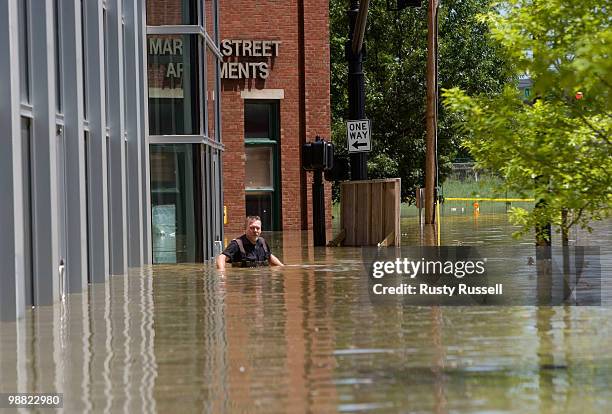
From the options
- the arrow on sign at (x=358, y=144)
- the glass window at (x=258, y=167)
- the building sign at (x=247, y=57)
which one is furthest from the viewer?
the glass window at (x=258, y=167)

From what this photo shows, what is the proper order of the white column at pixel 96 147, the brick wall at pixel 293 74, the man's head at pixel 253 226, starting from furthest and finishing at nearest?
the brick wall at pixel 293 74 < the white column at pixel 96 147 < the man's head at pixel 253 226

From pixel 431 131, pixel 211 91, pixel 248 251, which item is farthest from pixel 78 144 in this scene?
pixel 431 131

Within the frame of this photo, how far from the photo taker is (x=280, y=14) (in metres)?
45.4

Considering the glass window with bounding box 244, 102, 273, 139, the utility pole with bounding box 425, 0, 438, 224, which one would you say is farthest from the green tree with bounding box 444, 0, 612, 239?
the utility pole with bounding box 425, 0, 438, 224

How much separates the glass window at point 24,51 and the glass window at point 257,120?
28.2 m

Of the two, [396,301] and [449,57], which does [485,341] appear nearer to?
[396,301]

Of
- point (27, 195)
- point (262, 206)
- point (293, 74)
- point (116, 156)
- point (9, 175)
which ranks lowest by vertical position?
point (262, 206)

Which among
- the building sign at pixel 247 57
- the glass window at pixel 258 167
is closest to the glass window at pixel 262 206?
the glass window at pixel 258 167

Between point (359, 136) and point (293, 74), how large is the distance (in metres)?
16.0

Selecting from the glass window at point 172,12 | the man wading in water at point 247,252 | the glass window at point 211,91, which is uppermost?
the glass window at point 172,12

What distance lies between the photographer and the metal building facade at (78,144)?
15.6 meters

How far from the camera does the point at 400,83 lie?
69.2 metres

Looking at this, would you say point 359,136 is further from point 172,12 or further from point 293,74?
point 293,74

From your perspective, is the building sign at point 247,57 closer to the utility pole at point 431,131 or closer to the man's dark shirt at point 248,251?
the utility pole at point 431,131
